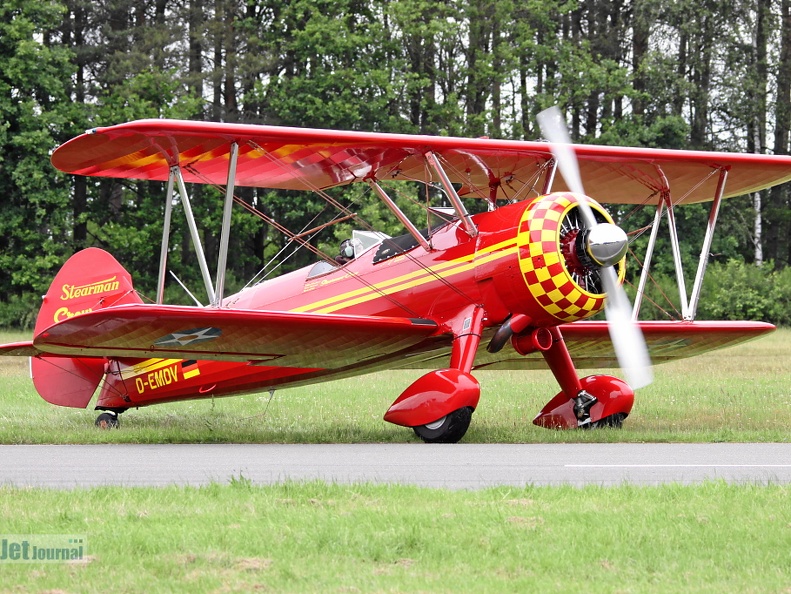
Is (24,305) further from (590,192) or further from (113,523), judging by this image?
(113,523)

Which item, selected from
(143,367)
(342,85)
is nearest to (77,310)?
(143,367)

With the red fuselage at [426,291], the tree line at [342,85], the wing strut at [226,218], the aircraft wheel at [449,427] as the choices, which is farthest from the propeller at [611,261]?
the tree line at [342,85]

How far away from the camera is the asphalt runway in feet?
24.3

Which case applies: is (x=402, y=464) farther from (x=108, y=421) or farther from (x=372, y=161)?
(x=108, y=421)

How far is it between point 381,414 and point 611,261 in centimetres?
486

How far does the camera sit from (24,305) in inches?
1471

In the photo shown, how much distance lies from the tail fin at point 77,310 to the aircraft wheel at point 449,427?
4221 millimetres

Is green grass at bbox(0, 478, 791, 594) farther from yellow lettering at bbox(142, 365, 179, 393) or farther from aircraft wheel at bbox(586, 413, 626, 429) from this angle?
yellow lettering at bbox(142, 365, 179, 393)

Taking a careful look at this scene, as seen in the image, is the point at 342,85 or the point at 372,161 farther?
the point at 342,85

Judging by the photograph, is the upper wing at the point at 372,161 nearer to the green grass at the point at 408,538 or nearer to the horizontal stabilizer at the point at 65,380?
the horizontal stabilizer at the point at 65,380

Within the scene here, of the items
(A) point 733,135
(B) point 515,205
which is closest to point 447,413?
(B) point 515,205

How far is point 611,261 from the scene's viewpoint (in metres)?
10.1

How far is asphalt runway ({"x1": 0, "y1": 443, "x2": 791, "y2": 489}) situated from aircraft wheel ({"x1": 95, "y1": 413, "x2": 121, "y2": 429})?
232 centimetres

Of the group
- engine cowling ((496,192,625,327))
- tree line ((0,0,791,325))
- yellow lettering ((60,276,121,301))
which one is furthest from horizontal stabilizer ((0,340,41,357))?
tree line ((0,0,791,325))
